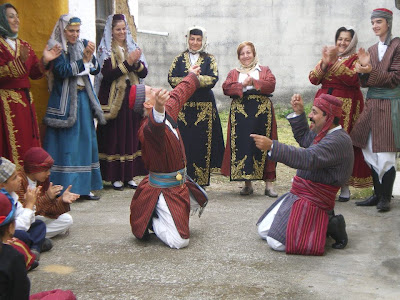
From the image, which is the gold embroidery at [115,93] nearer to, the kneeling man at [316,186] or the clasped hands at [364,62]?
the clasped hands at [364,62]

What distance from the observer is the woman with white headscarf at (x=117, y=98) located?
683 cm

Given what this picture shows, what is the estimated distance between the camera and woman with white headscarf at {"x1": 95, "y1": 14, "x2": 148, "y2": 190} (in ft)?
22.4

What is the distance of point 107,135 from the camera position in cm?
691

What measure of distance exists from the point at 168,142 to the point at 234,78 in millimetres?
2232

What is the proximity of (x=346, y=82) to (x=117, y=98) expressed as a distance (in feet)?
8.53

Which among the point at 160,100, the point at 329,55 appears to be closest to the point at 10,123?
the point at 160,100

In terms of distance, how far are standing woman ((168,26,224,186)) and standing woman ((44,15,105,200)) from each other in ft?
3.21

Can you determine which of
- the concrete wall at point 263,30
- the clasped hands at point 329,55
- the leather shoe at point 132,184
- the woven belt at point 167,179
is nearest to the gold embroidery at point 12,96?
the woven belt at point 167,179

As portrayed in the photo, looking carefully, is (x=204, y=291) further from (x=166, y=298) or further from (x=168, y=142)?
(x=168, y=142)

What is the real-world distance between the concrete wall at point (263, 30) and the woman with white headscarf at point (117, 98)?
608 centimetres

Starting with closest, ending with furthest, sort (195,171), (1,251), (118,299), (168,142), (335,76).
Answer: (1,251), (118,299), (168,142), (335,76), (195,171)

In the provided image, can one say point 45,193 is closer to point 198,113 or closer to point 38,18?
point 198,113

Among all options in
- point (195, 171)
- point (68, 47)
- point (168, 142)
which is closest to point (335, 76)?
point (195, 171)

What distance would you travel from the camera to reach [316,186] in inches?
184
